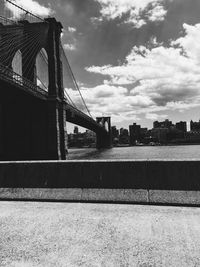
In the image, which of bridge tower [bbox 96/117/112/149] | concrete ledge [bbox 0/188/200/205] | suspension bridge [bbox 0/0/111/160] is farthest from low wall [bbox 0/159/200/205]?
bridge tower [bbox 96/117/112/149]

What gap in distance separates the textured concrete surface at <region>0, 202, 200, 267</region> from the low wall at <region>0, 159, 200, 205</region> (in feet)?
1.49

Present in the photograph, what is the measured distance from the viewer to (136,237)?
3707mm

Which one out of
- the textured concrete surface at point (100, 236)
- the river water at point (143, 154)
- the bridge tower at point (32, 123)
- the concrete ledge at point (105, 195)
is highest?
the bridge tower at point (32, 123)

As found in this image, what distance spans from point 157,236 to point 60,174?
10.6 feet

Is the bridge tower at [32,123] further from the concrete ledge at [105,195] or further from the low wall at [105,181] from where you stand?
the concrete ledge at [105,195]

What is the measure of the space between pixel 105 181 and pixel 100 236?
7.53ft

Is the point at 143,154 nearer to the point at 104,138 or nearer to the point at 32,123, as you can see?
the point at 32,123

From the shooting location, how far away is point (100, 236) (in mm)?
3771

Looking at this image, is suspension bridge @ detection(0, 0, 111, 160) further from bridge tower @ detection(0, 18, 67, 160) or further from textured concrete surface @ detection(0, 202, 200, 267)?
textured concrete surface @ detection(0, 202, 200, 267)

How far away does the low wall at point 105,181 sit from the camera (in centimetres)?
559

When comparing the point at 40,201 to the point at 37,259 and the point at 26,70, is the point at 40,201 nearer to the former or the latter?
the point at 37,259

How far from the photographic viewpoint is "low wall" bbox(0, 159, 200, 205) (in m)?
5.59

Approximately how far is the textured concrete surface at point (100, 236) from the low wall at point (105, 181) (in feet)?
1.49

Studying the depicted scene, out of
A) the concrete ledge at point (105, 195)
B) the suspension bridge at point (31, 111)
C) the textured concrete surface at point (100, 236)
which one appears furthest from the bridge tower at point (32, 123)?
the textured concrete surface at point (100, 236)
